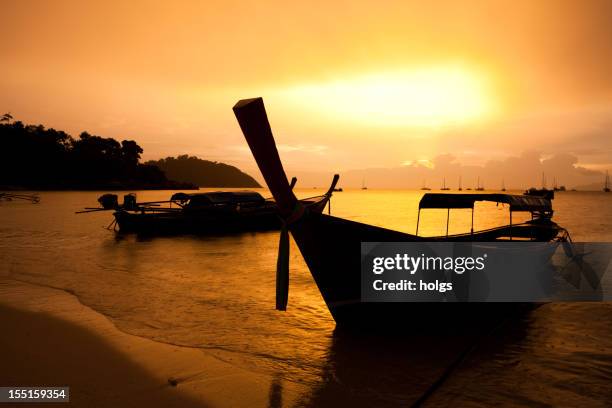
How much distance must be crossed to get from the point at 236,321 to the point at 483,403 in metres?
6.23

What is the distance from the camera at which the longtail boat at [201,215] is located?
29.2 m

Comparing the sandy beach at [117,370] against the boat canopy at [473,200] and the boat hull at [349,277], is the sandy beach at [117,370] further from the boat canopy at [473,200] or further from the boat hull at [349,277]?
the boat canopy at [473,200]

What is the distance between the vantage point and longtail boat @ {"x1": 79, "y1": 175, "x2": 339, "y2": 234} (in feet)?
95.9

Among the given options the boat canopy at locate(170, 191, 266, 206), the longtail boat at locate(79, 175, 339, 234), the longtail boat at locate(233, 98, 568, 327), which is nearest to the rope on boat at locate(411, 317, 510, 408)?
the longtail boat at locate(233, 98, 568, 327)

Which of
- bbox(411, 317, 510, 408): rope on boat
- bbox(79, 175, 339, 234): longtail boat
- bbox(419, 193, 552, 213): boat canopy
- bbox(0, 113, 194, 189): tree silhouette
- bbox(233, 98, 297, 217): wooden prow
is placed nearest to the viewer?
bbox(233, 98, 297, 217): wooden prow

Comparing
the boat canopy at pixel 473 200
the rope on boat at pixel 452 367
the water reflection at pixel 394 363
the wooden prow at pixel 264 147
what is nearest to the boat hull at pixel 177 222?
the boat canopy at pixel 473 200

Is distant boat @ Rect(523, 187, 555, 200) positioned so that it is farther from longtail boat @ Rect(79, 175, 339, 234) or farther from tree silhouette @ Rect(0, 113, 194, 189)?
tree silhouette @ Rect(0, 113, 194, 189)

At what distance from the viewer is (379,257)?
849 cm

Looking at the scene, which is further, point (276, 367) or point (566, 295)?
point (566, 295)

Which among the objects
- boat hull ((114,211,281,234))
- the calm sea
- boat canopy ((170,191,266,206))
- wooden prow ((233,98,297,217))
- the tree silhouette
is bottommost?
the calm sea

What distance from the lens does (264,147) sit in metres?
6.54

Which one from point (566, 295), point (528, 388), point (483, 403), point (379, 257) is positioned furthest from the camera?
point (566, 295)

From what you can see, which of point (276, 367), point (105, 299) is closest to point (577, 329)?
point (276, 367)

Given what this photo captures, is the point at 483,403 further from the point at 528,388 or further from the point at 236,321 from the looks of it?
the point at 236,321
